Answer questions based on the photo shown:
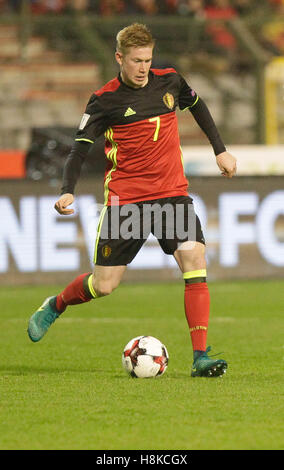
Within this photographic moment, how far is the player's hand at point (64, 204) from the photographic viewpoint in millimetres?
5418

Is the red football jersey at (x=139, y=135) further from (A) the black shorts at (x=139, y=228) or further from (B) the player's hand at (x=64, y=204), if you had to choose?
(B) the player's hand at (x=64, y=204)

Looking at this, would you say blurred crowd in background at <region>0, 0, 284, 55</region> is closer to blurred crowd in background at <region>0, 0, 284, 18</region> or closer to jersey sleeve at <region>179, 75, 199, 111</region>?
blurred crowd in background at <region>0, 0, 284, 18</region>

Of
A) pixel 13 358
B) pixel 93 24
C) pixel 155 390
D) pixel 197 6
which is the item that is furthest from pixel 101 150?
pixel 155 390

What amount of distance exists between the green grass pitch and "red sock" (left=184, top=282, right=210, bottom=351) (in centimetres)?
26

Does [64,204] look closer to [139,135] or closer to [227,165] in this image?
[139,135]

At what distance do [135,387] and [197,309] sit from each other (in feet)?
2.17

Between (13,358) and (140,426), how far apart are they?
262cm

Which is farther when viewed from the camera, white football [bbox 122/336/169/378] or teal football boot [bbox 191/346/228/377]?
white football [bbox 122/336/169/378]

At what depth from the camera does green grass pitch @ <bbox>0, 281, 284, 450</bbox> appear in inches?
156

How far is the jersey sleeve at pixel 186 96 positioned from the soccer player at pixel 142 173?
1cm

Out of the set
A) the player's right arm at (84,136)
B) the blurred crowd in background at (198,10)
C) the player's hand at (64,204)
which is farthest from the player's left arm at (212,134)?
the blurred crowd in background at (198,10)

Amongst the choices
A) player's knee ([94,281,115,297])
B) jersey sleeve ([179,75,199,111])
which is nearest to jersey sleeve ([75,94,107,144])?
jersey sleeve ([179,75,199,111])

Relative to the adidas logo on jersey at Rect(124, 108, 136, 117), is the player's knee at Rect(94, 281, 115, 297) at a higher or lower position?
lower
